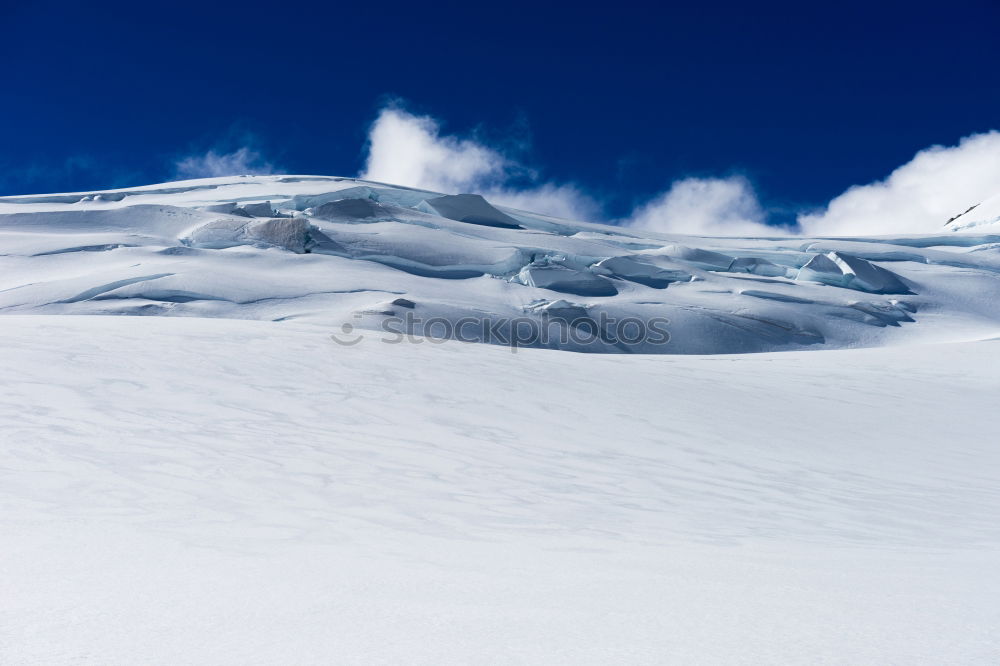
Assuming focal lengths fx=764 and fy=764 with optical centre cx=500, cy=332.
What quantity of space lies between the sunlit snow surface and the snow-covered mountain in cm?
13

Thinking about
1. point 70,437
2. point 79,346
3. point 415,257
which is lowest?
point 70,437

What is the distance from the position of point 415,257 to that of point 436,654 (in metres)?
14.7

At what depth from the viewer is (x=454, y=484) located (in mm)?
4105

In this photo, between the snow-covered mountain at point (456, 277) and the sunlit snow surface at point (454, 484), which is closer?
the sunlit snow surface at point (454, 484)

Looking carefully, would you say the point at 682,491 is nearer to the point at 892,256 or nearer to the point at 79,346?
the point at 79,346

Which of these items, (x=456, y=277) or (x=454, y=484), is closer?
(x=454, y=484)

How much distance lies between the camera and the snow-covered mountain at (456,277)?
489 inches

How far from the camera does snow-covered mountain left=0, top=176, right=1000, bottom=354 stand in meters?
12.4

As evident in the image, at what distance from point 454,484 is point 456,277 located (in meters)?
11.6

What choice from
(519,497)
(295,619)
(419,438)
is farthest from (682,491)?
(295,619)

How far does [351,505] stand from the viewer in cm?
349

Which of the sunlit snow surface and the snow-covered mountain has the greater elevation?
the snow-covered mountain

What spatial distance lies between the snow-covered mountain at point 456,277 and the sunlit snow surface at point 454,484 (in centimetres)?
13

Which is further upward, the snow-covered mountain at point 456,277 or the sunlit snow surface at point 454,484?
the snow-covered mountain at point 456,277
